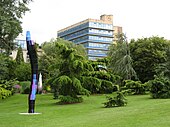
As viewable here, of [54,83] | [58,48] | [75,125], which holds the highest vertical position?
[58,48]

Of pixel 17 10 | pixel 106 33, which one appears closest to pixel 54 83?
pixel 17 10

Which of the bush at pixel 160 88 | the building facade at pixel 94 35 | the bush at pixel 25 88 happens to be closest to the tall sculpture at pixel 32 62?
the bush at pixel 160 88

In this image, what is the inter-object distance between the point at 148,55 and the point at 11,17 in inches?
853

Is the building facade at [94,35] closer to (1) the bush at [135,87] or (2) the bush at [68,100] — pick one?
(1) the bush at [135,87]

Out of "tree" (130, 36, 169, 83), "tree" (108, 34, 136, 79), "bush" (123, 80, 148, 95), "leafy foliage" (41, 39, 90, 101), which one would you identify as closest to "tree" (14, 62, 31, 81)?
"tree" (108, 34, 136, 79)

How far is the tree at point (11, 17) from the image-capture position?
19094mm

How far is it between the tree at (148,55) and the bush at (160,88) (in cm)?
1450

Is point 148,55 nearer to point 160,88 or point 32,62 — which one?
point 160,88

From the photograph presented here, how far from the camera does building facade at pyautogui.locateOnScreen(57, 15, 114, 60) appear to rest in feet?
392

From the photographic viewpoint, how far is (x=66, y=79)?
22.8 metres

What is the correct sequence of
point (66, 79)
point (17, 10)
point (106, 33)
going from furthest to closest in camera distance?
point (106, 33)
point (66, 79)
point (17, 10)

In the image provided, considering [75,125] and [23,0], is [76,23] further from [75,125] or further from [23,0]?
[75,125]

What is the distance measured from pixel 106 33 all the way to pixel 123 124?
380ft

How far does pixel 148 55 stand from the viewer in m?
38.2
